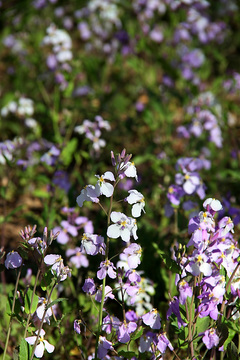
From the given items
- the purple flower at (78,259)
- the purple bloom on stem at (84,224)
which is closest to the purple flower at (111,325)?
the purple flower at (78,259)

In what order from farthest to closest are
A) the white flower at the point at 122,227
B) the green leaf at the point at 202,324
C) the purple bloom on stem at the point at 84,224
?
the purple bloom on stem at the point at 84,224 → the green leaf at the point at 202,324 → the white flower at the point at 122,227

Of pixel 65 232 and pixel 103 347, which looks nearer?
pixel 103 347

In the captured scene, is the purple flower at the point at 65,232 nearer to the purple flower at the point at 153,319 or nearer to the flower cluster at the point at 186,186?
the flower cluster at the point at 186,186

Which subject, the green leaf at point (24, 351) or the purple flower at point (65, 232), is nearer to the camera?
the green leaf at point (24, 351)

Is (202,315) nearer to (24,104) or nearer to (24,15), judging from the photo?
(24,104)

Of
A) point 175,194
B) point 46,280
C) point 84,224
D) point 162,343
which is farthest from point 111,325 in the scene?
point 175,194

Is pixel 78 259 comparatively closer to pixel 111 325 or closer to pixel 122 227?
pixel 111 325

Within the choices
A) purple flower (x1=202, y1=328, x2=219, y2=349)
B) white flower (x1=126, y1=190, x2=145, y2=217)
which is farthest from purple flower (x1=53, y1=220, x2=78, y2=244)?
purple flower (x1=202, y1=328, x2=219, y2=349)

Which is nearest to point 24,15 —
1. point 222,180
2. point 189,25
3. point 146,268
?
point 189,25
